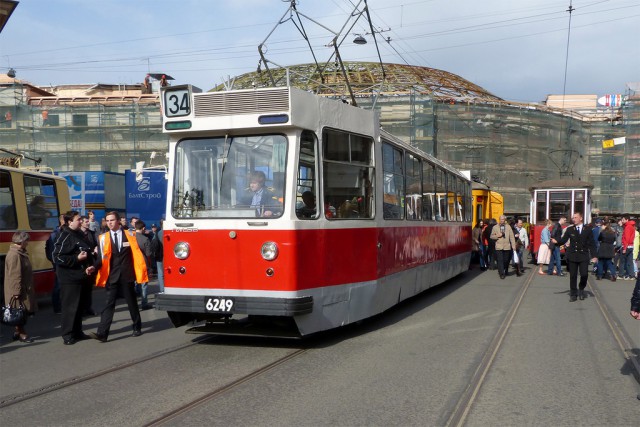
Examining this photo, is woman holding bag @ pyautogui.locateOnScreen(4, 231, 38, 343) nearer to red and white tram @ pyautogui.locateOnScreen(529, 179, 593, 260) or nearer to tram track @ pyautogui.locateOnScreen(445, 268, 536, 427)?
tram track @ pyautogui.locateOnScreen(445, 268, 536, 427)

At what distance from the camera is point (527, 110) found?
4359cm

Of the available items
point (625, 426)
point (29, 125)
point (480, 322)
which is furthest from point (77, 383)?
point (29, 125)

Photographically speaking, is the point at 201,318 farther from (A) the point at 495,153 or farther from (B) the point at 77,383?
(A) the point at 495,153

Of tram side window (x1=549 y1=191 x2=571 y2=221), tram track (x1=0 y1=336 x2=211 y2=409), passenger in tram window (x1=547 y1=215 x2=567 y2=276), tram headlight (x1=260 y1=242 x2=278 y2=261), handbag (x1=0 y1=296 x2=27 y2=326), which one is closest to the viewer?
tram track (x1=0 y1=336 x2=211 y2=409)

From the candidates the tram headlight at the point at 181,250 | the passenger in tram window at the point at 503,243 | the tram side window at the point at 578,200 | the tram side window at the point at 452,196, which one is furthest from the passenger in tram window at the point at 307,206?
the tram side window at the point at 578,200

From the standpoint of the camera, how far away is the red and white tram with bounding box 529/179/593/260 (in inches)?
934

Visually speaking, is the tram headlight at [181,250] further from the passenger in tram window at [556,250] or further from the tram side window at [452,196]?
the passenger in tram window at [556,250]

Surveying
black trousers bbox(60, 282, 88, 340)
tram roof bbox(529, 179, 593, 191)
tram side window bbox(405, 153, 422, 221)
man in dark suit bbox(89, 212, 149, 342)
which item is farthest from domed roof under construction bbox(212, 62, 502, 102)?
black trousers bbox(60, 282, 88, 340)

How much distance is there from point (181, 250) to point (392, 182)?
3.54m

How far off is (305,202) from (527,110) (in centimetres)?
3969

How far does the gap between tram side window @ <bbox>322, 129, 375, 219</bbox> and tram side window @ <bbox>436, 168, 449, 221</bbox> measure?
5.21 metres

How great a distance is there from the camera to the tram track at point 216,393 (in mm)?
4910

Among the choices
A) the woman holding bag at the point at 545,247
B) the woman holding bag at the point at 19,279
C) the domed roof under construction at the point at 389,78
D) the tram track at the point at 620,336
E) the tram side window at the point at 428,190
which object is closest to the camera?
the tram track at the point at 620,336

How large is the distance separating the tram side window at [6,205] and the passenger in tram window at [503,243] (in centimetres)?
1258
